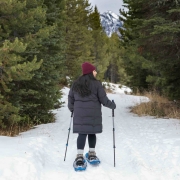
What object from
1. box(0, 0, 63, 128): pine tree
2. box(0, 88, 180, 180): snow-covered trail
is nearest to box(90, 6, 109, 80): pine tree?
box(0, 0, 63, 128): pine tree

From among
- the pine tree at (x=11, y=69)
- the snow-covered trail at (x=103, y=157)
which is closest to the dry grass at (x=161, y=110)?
the snow-covered trail at (x=103, y=157)

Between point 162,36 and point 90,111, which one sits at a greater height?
point 162,36

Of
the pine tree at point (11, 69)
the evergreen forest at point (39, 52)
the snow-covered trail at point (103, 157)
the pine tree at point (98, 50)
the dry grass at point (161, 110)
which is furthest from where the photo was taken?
the pine tree at point (98, 50)

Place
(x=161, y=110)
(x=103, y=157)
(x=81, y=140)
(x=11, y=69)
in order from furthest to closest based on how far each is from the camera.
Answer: (x=161, y=110), (x=11, y=69), (x=103, y=157), (x=81, y=140)

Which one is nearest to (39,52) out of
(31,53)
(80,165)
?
(31,53)

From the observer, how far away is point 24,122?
8734 millimetres

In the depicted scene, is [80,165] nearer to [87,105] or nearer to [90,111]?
[90,111]

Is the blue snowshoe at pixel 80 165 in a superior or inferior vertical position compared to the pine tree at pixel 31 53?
inferior

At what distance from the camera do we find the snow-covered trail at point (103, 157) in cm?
460

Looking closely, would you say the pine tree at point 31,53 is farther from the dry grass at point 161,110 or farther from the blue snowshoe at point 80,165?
the dry grass at point 161,110

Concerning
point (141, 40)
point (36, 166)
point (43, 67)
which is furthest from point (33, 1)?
point (36, 166)

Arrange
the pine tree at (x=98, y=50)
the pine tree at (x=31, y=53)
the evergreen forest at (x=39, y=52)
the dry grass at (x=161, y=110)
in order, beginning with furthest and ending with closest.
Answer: the pine tree at (x=98, y=50)
the dry grass at (x=161, y=110)
the pine tree at (x=31, y=53)
the evergreen forest at (x=39, y=52)

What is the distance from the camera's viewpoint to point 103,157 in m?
5.78

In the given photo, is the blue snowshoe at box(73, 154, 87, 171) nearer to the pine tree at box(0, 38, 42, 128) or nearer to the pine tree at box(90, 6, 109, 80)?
the pine tree at box(0, 38, 42, 128)
